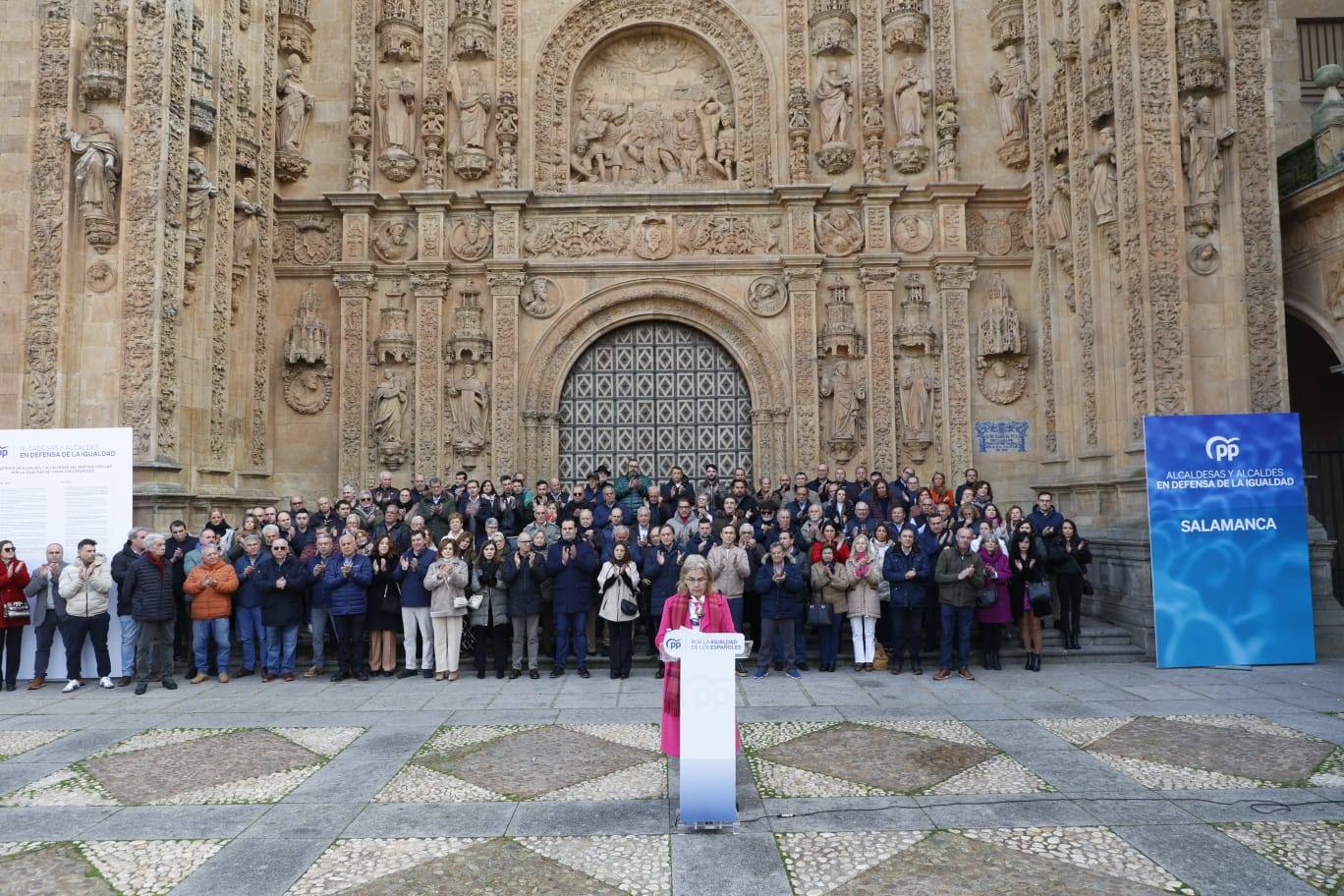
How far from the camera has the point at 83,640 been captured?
9781 mm

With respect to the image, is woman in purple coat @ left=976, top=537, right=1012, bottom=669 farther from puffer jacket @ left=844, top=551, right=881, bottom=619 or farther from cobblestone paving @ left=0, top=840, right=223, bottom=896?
cobblestone paving @ left=0, top=840, right=223, bottom=896

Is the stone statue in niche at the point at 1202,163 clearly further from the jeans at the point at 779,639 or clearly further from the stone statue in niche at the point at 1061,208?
the jeans at the point at 779,639

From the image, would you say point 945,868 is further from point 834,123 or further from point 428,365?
point 834,123

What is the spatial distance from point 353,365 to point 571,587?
718cm

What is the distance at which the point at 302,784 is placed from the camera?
6129mm

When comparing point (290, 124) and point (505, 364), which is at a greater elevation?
point (290, 124)

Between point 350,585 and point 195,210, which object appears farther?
point 195,210

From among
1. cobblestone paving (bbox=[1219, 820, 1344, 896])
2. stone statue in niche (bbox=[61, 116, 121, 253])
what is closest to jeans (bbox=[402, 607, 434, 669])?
stone statue in niche (bbox=[61, 116, 121, 253])

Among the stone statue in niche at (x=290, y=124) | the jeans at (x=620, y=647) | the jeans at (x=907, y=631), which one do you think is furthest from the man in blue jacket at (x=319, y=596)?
the stone statue in niche at (x=290, y=124)

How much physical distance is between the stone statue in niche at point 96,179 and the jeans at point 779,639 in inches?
389

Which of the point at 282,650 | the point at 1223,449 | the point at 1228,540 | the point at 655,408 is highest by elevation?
the point at 655,408

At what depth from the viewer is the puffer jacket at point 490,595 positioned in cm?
990

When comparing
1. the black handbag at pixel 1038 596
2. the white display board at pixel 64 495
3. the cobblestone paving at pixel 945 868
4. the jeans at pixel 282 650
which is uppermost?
the white display board at pixel 64 495

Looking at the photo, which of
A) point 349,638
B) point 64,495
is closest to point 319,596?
point 349,638
